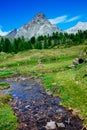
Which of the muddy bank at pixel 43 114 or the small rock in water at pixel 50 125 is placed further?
the muddy bank at pixel 43 114

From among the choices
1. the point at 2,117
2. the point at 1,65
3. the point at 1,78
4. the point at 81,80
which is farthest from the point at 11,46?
the point at 2,117

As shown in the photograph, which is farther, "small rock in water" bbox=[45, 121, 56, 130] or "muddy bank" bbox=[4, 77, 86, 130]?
"muddy bank" bbox=[4, 77, 86, 130]

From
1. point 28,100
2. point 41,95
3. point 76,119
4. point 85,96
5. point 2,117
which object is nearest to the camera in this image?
point 76,119

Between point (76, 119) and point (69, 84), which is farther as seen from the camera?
point (69, 84)

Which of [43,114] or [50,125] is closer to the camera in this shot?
[50,125]

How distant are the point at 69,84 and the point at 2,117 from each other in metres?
14.0

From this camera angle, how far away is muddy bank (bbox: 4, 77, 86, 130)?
21906 mm

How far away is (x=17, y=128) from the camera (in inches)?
861

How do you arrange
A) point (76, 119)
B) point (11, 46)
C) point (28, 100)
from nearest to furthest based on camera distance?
1. point (76, 119)
2. point (28, 100)
3. point (11, 46)

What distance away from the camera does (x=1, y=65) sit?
82.1m

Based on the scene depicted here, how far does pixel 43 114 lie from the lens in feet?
83.6

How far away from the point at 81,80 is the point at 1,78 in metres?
28.6

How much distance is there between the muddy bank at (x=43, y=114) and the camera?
21906mm

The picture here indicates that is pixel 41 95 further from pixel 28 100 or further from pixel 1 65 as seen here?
pixel 1 65
